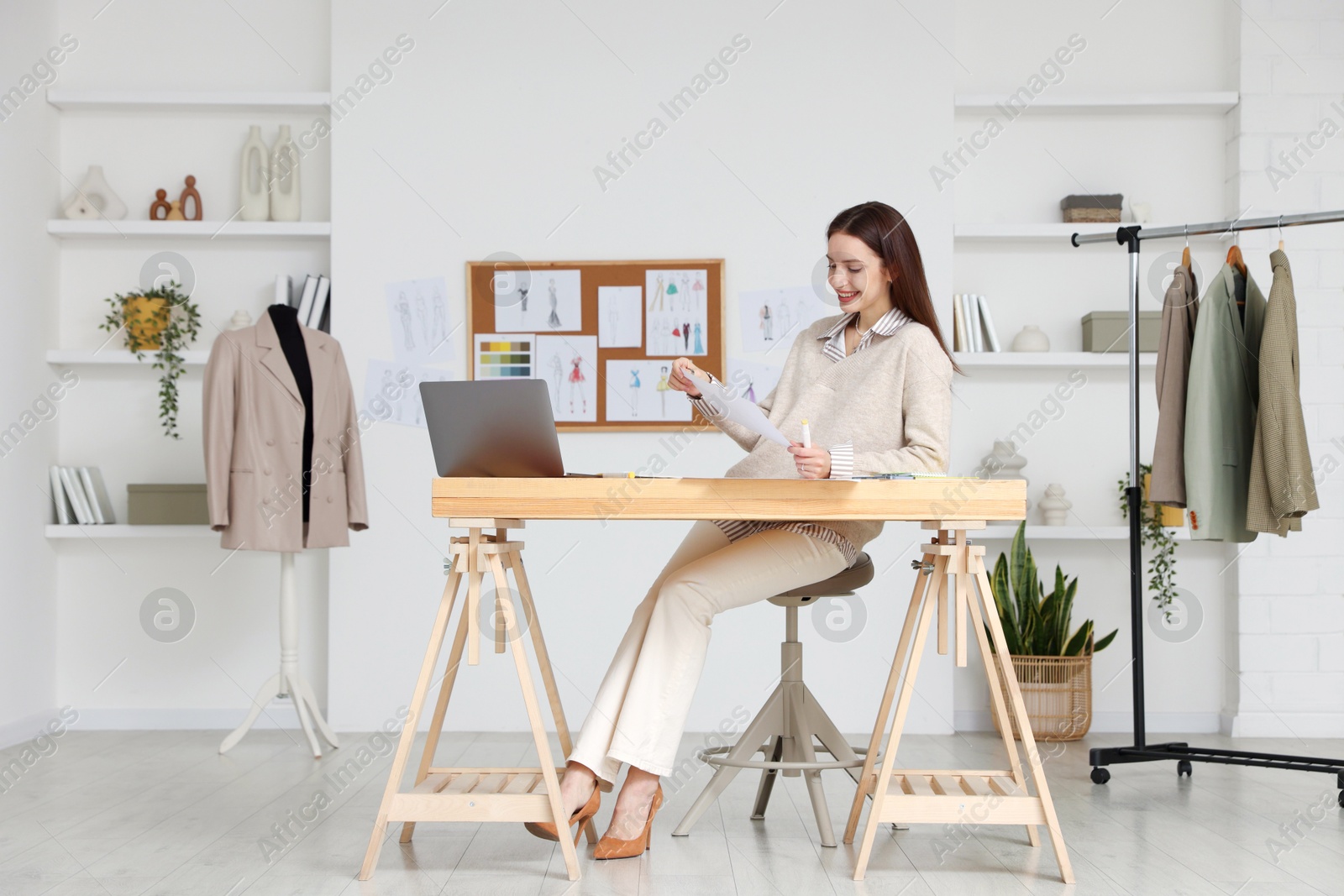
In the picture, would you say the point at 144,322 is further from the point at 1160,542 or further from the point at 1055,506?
the point at 1160,542

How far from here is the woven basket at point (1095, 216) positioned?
3.88 m

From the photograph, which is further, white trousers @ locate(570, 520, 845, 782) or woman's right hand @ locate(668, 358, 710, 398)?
white trousers @ locate(570, 520, 845, 782)

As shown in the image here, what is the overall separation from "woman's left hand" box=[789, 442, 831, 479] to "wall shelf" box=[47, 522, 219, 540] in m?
2.52

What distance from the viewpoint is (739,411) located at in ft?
6.01

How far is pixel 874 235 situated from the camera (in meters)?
2.29

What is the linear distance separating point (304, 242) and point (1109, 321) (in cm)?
284

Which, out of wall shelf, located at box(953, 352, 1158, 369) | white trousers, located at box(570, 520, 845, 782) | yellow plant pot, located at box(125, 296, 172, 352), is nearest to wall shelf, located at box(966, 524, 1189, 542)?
wall shelf, located at box(953, 352, 1158, 369)

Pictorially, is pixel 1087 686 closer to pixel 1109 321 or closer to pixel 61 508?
pixel 1109 321

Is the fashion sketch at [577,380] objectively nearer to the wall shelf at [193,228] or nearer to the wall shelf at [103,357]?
the wall shelf at [193,228]

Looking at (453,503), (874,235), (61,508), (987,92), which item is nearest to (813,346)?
(874,235)

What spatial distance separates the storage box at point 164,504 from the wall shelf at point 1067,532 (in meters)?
2.62

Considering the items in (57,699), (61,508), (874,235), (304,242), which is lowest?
(57,699)

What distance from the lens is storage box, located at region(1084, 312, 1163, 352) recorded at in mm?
3791

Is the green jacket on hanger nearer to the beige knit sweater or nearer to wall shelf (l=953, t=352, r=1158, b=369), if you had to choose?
wall shelf (l=953, t=352, r=1158, b=369)
